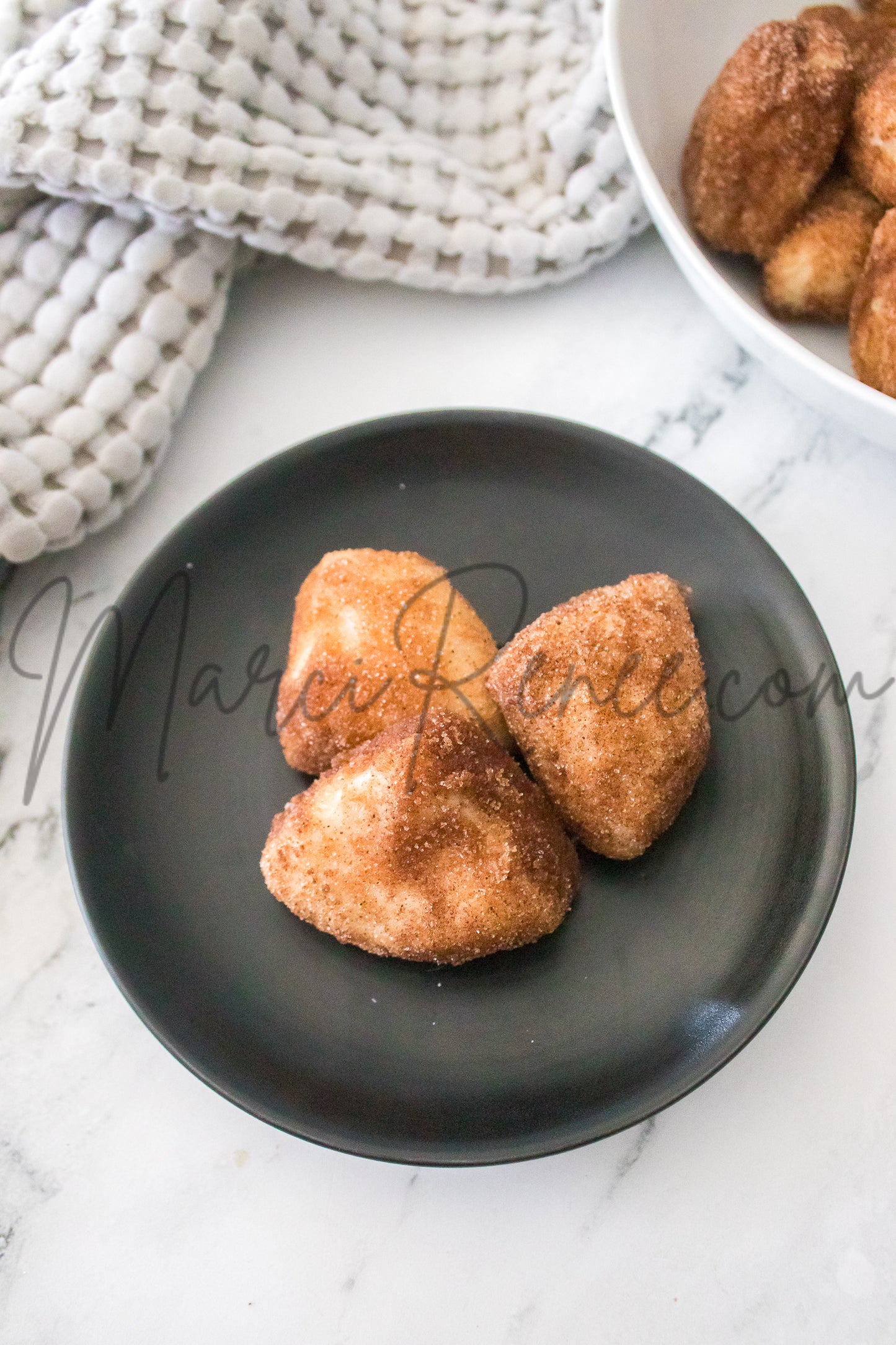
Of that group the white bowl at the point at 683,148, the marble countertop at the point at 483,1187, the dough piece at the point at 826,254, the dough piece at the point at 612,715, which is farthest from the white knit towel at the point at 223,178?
the dough piece at the point at 612,715

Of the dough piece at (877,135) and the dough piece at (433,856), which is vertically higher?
the dough piece at (877,135)

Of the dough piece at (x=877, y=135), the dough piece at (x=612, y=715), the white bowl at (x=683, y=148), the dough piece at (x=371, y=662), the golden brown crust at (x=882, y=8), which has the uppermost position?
the golden brown crust at (x=882, y=8)

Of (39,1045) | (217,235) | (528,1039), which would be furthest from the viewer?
(217,235)

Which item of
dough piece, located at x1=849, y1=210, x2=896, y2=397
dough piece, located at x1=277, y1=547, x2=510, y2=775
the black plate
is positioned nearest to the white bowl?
dough piece, located at x1=849, y1=210, x2=896, y2=397

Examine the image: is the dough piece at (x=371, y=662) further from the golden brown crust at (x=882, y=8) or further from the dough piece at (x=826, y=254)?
the golden brown crust at (x=882, y=8)

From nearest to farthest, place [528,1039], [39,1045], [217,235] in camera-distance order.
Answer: [528,1039], [39,1045], [217,235]

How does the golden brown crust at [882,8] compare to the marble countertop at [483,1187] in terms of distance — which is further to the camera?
the golden brown crust at [882,8]

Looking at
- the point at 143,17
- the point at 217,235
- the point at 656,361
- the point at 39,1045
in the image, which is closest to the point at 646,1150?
the point at 39,1045

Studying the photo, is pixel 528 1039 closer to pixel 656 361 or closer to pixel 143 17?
pixel 656 361
